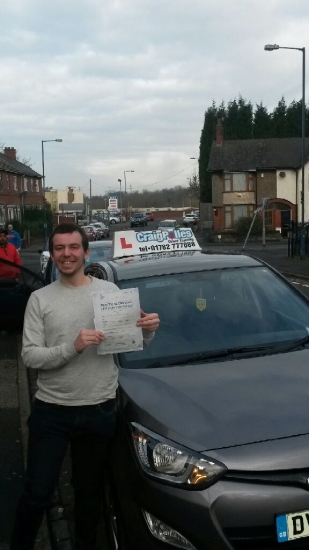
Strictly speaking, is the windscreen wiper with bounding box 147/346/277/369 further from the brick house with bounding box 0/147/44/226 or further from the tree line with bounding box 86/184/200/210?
the tree line with bounding box 86/184/200/210

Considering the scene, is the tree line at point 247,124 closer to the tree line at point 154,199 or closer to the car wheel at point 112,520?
the tree line at point 154,199

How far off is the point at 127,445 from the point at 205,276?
1.67m

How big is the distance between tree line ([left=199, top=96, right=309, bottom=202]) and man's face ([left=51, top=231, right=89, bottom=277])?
7924 cm

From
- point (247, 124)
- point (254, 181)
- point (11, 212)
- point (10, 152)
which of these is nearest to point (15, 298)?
point (254, 181)

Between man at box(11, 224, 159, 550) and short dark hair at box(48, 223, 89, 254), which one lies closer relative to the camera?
man at box(11, 224, 159, 550)

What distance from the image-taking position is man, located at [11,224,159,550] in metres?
3.23

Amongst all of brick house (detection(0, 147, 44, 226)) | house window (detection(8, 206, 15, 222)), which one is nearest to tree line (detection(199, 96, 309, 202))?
brick house (detection(0, 147, 44, 226))

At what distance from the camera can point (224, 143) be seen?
62.1 meters

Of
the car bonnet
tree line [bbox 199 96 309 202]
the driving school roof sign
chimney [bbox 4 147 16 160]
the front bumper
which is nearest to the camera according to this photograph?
the front bumper

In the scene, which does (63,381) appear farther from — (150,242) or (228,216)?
(228,216)

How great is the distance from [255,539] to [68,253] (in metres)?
1.53

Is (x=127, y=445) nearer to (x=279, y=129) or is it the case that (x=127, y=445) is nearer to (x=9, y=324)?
(x=9, y=324)

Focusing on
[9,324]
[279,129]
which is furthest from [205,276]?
[279,129]

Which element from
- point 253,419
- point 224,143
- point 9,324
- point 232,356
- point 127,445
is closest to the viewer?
point 253,419
